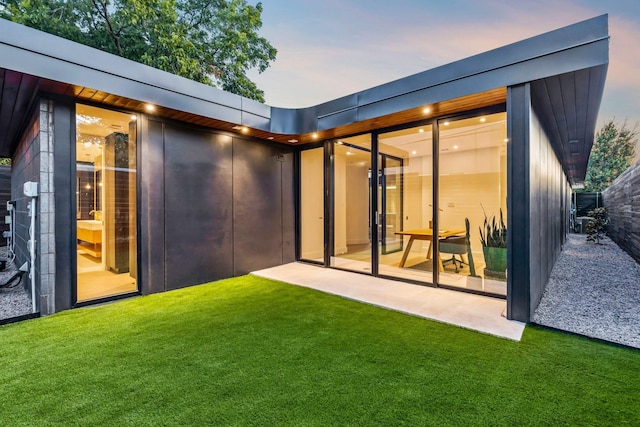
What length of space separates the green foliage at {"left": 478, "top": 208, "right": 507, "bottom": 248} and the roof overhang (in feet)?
5.05

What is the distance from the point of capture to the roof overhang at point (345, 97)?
118 inches

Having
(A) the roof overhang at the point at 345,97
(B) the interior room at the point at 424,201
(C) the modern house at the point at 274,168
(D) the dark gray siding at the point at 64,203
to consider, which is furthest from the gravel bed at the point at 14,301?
(B) the interior room at the point at 424,201

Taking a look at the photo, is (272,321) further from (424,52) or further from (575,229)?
(575,229)

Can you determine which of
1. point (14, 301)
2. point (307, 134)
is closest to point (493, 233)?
point (307, 134)

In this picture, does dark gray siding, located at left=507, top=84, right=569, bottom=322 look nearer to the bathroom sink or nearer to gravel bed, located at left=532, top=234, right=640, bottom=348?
gravel bed, located at left=532, top=234, right=640, bottom=348

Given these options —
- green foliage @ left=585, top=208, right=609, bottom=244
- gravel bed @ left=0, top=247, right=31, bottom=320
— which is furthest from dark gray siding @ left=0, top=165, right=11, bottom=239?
green foliage @ left=585, top=208, right=609, bottom=244

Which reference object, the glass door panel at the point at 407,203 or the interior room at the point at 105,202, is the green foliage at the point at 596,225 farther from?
the interior room at the point at 105,202

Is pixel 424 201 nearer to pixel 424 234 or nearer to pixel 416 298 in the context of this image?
pixel 424 234

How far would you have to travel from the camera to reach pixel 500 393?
6.72 feet

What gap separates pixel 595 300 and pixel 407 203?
9.32 ft

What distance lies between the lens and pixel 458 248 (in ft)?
14.8

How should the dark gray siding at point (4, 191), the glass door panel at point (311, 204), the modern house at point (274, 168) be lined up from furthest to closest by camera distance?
1. the dark gray siding at point (4, 191)
2. the glass door panel at point (311, 204)
3. the modern house at point (274, 168)

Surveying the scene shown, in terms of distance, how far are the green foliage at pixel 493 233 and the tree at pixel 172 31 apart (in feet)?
35.8

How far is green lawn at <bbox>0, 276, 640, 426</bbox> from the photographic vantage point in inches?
72.4
